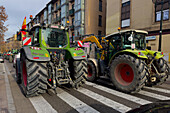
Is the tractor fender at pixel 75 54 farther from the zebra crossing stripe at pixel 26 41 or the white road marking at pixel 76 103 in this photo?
the zebra crossing stripe at pixel 26 41

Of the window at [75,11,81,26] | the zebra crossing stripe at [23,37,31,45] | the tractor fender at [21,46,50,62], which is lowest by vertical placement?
the tractor fender at [21,46,50,62]

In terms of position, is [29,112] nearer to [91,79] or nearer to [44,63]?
[44,63]

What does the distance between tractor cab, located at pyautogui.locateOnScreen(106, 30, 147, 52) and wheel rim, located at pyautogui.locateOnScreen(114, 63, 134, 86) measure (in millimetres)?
850

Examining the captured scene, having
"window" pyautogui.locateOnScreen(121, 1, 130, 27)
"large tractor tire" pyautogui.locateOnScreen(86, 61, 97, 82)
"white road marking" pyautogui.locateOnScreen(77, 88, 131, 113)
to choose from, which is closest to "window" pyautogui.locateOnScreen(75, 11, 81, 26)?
"window" pyautogui.locateOnScreen(121, 1, 130, 27)

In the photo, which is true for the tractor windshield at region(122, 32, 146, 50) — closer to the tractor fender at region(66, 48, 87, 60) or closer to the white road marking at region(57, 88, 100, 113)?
the tractor fender at region(66, 48, 87, 60)

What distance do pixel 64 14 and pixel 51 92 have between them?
2778 centimetres

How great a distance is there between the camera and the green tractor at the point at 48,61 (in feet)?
13.3

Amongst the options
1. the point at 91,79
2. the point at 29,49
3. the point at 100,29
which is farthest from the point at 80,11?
the point at 29,49

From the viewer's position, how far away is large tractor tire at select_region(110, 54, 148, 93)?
14.4 ft

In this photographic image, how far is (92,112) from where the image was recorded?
3264 millimetres

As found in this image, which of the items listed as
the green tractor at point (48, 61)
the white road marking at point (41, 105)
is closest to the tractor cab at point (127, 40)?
the green tractor at point (48, 61)

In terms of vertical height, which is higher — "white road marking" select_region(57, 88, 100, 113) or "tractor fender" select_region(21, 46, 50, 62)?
"tractor fender" select_region(21, 46, 50, 62)

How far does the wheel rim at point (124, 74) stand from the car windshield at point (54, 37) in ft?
8.68

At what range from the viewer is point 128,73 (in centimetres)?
501
